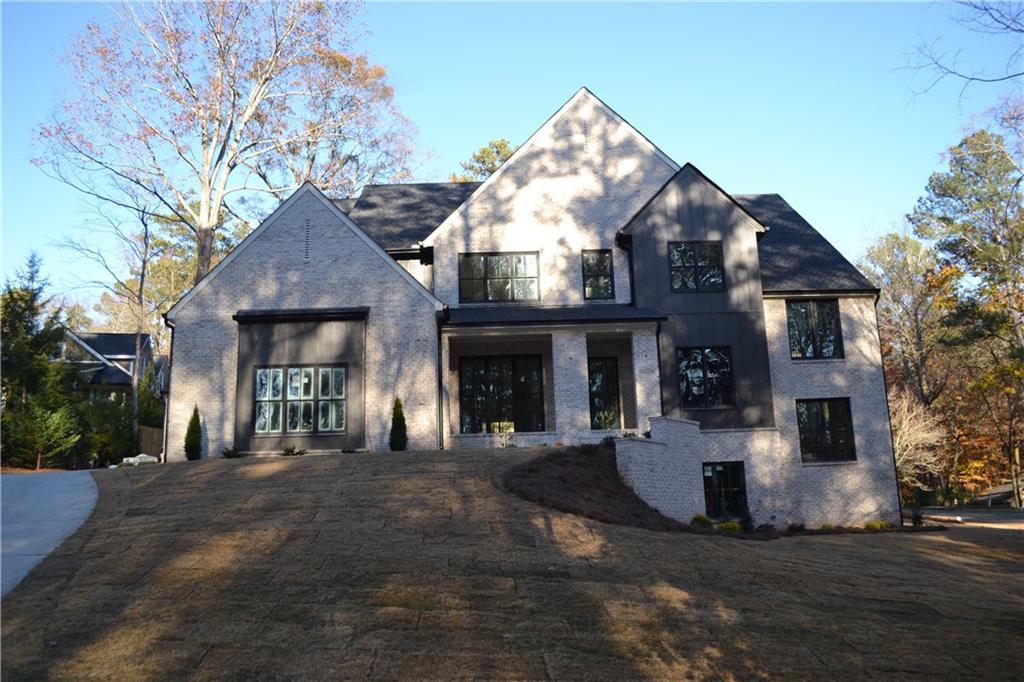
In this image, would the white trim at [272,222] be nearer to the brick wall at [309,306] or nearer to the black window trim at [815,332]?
the brick wall at [309,306]

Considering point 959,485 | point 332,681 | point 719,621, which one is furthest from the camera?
point 959,485

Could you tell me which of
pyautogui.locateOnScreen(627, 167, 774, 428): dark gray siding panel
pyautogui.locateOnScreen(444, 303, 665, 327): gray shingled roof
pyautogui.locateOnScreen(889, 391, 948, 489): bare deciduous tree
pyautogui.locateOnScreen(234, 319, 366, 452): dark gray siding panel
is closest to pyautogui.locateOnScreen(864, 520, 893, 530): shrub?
pyautogui.locateOnScreen(627, 167, 774, 428): dark gray siding panel

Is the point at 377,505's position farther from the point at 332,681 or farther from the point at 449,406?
the point at 449,406

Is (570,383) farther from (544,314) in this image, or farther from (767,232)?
(767,232)

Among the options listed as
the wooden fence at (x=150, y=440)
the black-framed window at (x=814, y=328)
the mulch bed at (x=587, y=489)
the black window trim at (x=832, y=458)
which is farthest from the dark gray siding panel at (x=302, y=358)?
the black-framed window at (x=814, y=328)

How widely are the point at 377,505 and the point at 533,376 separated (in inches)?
464

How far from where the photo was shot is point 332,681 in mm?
6777

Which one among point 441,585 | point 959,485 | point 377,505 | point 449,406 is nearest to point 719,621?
point 441,585

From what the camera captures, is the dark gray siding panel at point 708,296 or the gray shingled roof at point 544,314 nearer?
the gray shingled roof at point 544,314

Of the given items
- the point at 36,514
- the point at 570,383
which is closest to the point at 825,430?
the point at 570,383

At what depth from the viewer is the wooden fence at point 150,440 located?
29159 mm

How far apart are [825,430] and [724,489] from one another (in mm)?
3955

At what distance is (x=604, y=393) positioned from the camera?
24.2 metres

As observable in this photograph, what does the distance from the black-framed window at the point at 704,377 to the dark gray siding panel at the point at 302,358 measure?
31.4ft
